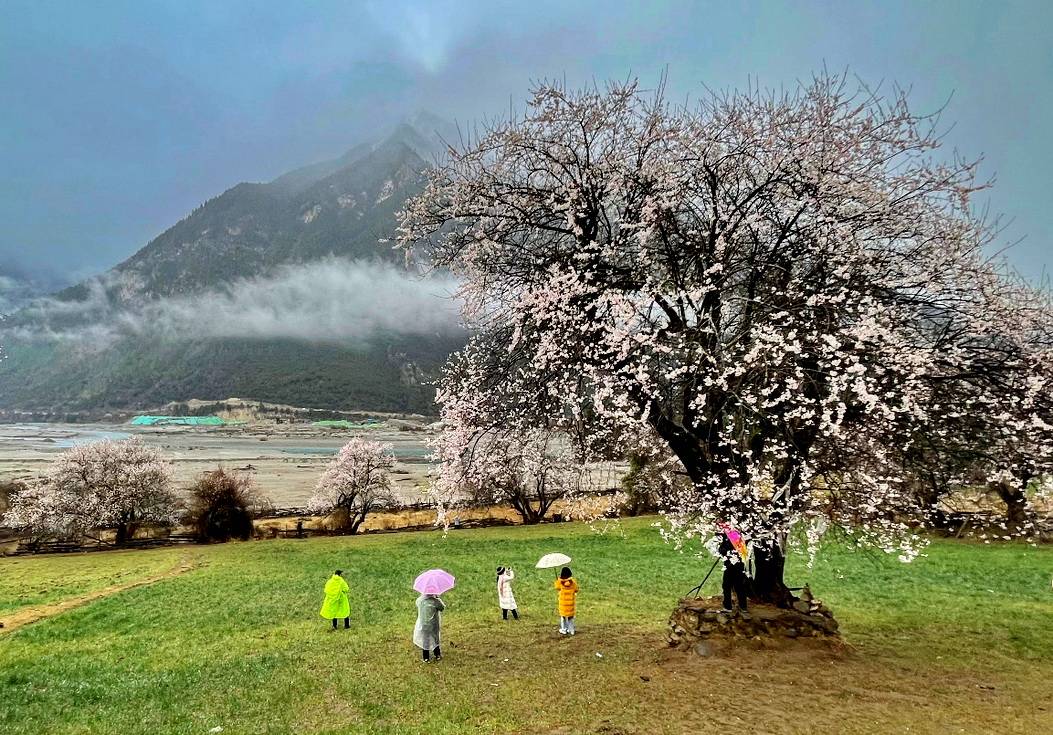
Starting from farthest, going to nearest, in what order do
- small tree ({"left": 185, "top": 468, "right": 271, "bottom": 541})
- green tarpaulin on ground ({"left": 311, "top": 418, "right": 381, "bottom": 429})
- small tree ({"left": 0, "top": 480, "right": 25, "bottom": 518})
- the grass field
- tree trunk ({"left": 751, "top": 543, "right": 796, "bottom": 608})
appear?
green tarpaulin on ground ({"left": 311, "top": 418, "right": 381, "bottom": 429})
small tree ({"left": 0, "top": 480, "right": 25, "bottom": 518})
small tree ({"left": 185, "top": 468, "right": 271, "bottom": 541})
tree trunk ({"left": 751, "top": 543, "right": 796, "bottom": 608})
the grass field

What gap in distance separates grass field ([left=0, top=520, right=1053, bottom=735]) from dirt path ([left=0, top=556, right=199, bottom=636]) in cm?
36

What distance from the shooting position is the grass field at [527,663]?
7844mm

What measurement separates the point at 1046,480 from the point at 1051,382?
58.3 inches

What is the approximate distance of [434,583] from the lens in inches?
451

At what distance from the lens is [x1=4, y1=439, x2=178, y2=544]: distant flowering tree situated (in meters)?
36.7

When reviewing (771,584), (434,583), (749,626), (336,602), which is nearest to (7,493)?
(336,602)

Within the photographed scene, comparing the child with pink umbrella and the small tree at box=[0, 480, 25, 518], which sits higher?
the child with pink umbrella

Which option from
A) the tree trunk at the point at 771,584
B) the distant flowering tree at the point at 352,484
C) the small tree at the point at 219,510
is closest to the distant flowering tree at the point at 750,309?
the tree trunk at the point at 771,584

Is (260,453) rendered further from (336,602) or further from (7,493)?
(336,602)

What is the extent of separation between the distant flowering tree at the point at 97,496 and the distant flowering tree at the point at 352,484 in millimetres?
10154

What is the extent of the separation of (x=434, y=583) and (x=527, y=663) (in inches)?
93.8

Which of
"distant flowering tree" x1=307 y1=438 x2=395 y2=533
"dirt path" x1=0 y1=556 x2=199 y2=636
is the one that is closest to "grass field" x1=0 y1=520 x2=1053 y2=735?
"dirt path" x1=0 y1=556 x2=199 y2=636

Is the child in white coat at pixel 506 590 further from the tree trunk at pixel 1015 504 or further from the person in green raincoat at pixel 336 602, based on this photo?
the tree trunk at pixel 1015 504

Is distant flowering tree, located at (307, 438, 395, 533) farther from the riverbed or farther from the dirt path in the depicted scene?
the dirt path
